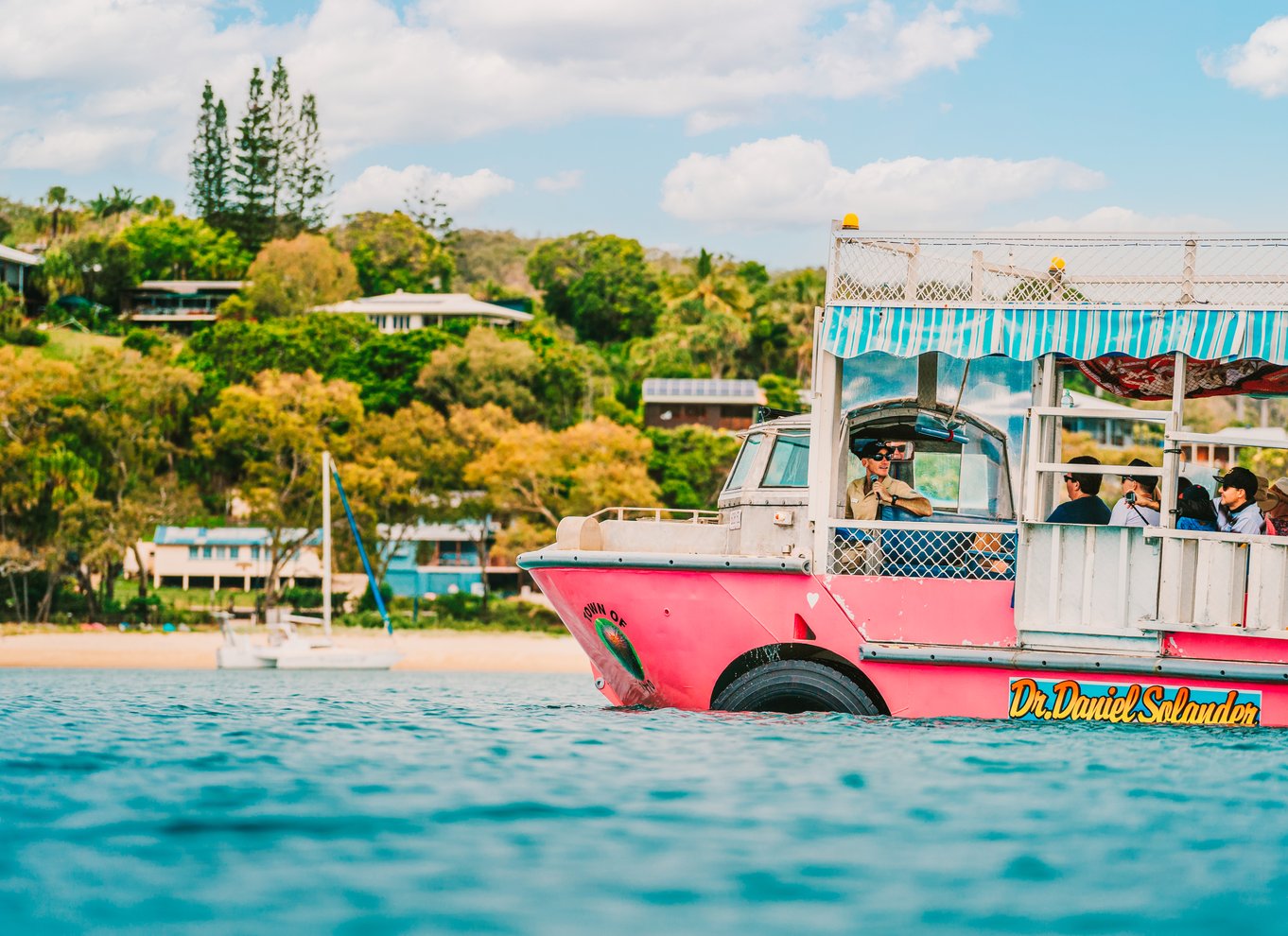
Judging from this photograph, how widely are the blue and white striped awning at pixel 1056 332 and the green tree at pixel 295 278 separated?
7493 cm

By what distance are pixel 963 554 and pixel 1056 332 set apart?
5.76 ft

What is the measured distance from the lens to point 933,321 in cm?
1164

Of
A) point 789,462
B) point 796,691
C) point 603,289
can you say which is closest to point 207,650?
point 789,462

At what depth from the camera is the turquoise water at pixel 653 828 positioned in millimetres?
5906

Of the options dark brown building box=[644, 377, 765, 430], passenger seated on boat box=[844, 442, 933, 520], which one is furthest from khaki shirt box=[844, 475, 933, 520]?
dark brown building box=[644, 377, 765, 430]

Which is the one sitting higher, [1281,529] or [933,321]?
[933,321]

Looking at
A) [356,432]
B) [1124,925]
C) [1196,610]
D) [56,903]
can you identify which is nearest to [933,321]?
[1196,610]

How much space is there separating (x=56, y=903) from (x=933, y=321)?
7.70m

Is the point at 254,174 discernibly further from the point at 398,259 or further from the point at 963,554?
the point at 963,554

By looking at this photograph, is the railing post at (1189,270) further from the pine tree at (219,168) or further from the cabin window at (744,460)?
the pine tree at (219,168)

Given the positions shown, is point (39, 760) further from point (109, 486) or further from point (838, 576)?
point (109, 486)

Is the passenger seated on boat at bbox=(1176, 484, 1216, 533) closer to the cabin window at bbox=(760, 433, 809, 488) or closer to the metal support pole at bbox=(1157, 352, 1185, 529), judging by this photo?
the metal support pole at bbox=(1157, 352, 1185, 529)

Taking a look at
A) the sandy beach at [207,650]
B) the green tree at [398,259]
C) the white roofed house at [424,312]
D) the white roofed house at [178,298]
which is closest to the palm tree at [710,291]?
the white roofed house at [424,312]

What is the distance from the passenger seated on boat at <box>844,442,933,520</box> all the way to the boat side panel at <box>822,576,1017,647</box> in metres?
0.75
